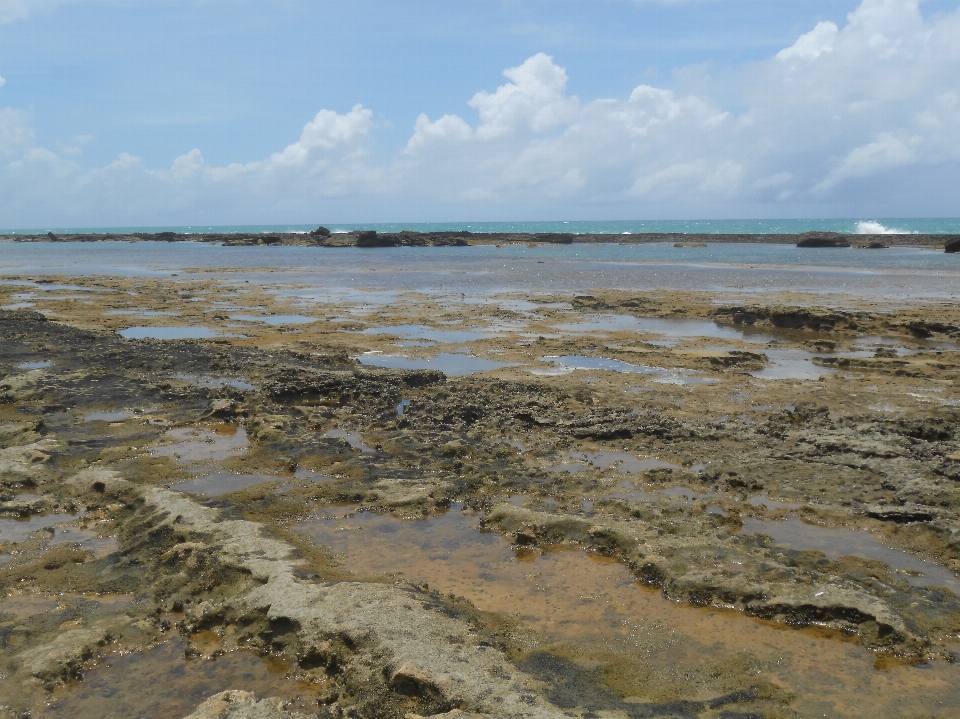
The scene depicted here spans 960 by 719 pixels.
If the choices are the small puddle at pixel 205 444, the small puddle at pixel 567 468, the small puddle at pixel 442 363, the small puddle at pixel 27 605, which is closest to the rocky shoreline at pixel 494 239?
the small puddle at pixel 442 363

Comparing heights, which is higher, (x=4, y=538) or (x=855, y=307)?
(x=855, y=307)

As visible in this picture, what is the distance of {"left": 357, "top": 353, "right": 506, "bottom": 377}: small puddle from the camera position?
16.1 meters

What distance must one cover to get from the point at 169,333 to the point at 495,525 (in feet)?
57.0

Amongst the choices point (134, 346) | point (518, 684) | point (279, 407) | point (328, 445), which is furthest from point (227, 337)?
point (518, 684)

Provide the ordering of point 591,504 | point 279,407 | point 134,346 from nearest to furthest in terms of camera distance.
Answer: point 591,504 → point 279,407 → point 134,346

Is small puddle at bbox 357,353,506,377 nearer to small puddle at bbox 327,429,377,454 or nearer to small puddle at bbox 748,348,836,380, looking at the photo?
small puddle at bbox 327,429,377,454

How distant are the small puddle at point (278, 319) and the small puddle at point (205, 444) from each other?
13.0 meters

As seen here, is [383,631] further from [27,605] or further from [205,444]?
[205,444]

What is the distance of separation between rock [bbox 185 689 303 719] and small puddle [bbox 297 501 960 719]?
6.79 ft

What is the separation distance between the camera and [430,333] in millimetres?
21750

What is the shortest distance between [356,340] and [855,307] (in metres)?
21.6

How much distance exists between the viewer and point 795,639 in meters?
5.66

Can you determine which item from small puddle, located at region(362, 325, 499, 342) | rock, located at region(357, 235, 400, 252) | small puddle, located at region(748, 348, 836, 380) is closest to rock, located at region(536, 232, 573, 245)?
rock, located at region(357, 235, 400, 252)

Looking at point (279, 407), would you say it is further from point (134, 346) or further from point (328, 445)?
point (134, 346)
